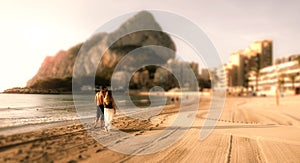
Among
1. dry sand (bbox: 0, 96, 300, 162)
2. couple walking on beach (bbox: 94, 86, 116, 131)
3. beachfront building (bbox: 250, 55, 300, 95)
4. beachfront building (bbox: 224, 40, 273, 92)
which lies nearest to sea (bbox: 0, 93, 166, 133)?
dry sand (bbox: 0, 96, 300, 162)

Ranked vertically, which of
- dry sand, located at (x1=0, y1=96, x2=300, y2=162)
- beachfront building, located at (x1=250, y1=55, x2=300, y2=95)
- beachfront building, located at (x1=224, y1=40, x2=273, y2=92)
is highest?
beachfront building, located at (x1=224, y1=40, x2=273, y2=92)

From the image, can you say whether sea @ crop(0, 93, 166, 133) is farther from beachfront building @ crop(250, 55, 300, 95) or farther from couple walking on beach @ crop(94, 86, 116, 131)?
beachfront building @ crop(250, 55, 300, 95)

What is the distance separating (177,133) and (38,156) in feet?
20.4

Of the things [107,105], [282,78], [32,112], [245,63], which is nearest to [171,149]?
[107,105]

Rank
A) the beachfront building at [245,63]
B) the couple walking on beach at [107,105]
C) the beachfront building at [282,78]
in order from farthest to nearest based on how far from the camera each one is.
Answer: the beachfront building at [245,63] → the beachfront building at [282,78] → the couple walking on beach at [107,105]

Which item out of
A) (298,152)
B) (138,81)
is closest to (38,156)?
(298,152)

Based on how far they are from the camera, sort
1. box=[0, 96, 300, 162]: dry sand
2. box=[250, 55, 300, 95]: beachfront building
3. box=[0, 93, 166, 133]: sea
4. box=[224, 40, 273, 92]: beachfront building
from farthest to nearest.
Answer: box=[224, 40, 273, 92]: beachfront building, box=[250, 55, 300, 95]: beachfront building, box=[0, 93, 166, 133]: sea, box=[0, 96, 300, 162]: dry sand

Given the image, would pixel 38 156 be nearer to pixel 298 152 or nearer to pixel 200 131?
pixel 200 131

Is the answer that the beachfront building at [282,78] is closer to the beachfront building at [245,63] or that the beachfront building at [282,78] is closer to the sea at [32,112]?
the beachfront building at [245,63]

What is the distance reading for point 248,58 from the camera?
14988 centimetres

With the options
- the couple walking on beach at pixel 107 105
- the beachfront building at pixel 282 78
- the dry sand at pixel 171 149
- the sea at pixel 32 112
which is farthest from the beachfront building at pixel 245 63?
the couple walking on beach at pixel 107 105

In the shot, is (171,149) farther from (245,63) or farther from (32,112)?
(245,63)

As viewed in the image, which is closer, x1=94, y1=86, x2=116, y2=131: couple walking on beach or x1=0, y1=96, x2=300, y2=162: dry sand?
x1=0, y1=96, x2=300, y2=162: dry sand

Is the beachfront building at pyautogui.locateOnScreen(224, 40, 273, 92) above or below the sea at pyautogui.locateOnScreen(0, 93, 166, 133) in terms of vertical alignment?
above
